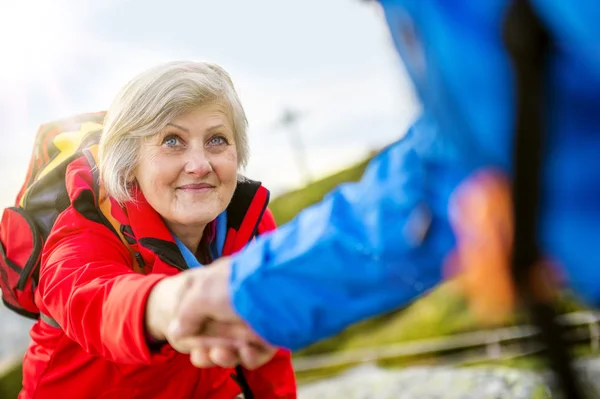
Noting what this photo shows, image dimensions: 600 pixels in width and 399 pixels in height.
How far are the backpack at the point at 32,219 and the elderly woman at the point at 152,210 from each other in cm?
10

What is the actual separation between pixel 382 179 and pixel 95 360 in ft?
4.12

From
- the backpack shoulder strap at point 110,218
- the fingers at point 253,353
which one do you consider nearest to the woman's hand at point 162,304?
the fingers at point 253,353

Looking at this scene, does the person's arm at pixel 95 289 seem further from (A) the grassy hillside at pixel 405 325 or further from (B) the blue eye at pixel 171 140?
(A) the grassy hillside at pixel 405 325

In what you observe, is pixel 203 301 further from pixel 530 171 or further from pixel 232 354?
pixel 530 171

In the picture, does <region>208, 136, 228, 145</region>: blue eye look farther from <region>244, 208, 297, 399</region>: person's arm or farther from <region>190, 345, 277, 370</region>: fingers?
<region>190, 345, 277, 370</region>: fingers

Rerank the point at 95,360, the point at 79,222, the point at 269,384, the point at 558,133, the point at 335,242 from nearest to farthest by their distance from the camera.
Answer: the point at 558,133, the point at 335,242, the point at 79,222, the point at 95,360, the point at 269,384

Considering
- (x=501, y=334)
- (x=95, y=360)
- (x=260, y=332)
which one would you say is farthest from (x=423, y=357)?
(x=260, y=332)

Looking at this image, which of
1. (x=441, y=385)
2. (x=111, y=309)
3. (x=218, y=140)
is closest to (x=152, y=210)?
(x=218, y=140)

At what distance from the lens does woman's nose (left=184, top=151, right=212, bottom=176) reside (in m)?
1.80

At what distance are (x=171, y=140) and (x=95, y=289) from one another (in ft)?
1.98

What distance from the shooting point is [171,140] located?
183 centimetres

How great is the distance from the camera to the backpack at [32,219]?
192 centimetres

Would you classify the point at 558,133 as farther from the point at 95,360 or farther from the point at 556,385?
the point at 95,360

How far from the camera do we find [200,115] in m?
1.83
